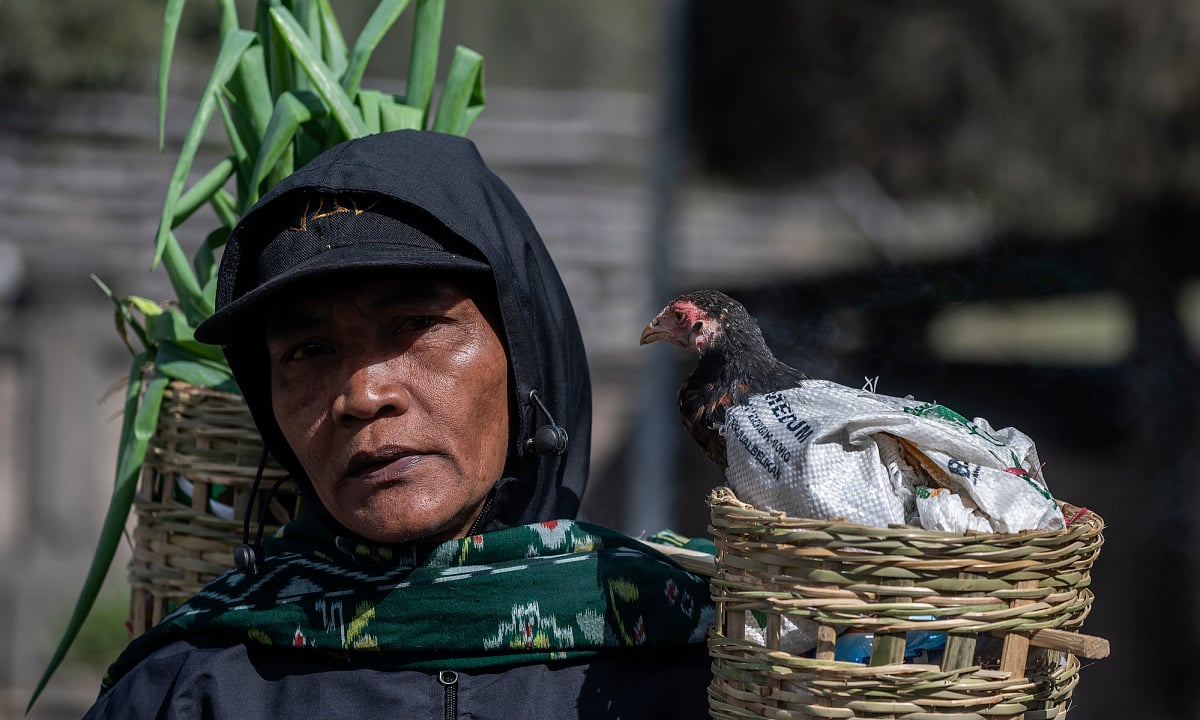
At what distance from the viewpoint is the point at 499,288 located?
163 centimetres

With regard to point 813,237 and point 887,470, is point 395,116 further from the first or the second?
point 813,237

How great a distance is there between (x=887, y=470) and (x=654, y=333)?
48cm

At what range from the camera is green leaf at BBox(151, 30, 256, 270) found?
181 centimetres

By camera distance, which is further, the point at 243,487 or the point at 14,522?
the point at 14,522

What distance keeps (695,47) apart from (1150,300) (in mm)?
3670

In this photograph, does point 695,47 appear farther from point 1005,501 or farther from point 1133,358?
point 1005,501

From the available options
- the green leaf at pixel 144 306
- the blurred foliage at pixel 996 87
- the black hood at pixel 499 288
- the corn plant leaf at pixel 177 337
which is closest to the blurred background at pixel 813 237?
the blurred foliage at pixel 996 87

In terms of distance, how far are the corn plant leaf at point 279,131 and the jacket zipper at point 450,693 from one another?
2.80ft

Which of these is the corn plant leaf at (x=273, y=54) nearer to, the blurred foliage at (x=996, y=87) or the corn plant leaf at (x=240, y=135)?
the corn plant leaf at (x=240, y=135)

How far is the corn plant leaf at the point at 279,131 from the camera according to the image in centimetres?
197

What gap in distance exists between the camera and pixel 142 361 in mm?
2223

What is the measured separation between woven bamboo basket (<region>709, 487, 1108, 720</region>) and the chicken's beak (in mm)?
452

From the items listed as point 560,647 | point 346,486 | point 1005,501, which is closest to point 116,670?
point 346,486

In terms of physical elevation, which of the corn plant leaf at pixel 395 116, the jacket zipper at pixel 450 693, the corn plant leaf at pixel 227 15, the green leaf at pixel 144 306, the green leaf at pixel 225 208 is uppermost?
the corn plant leaf at pixel 227 15
